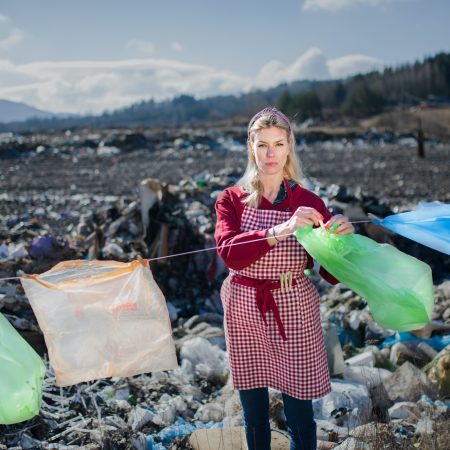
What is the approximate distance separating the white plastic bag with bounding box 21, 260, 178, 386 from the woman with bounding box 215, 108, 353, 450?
12.2 inches

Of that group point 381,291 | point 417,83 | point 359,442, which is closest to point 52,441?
point 359,442

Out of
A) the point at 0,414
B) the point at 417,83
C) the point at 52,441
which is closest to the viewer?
the point at 0,414

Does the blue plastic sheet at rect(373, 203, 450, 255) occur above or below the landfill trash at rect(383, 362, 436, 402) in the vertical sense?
above

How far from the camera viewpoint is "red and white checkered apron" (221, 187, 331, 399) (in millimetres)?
1886

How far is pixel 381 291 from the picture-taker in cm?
176

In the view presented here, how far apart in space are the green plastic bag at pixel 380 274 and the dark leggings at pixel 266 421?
1.47ft

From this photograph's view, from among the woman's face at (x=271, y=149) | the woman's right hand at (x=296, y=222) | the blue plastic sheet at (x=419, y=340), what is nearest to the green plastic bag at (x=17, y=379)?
the woman's right hand at (x=296, y=222)

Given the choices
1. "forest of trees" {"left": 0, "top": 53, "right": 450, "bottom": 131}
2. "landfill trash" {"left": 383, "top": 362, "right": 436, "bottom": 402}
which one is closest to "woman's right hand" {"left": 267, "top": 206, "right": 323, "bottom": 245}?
"landfill trash" {"left": 383, "top": 362, "right": 436, "bottom": 402}

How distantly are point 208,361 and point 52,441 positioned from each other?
4.08 feet

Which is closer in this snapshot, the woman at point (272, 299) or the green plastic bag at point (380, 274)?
the green plastic bag at point (380, 274)

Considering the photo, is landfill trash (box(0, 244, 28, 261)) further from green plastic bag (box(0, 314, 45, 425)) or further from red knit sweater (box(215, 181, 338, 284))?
red knit sweater (box(215, 181, 338, 284))

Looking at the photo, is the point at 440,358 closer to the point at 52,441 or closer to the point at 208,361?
the point at 208,361

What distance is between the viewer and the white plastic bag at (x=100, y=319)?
1964 mm

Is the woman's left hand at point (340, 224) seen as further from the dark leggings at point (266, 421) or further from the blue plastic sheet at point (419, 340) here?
the blue plastic sheet at point (419, 340)
